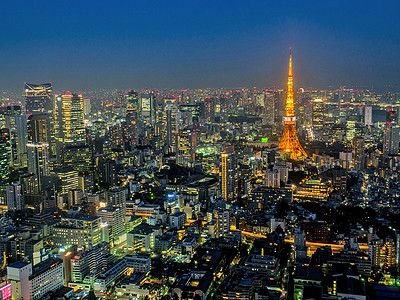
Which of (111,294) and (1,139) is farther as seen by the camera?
(1,139)

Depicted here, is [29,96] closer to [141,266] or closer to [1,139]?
[1,139]

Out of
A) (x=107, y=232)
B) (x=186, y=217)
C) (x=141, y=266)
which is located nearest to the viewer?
(x=141, y=266)

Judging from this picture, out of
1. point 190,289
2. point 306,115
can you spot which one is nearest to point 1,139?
point 190,289

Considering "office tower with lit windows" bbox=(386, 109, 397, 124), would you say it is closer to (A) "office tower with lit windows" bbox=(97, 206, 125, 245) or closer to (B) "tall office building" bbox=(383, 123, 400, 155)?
(B) "tall office building" bbox=(383, 123, 400, 155)

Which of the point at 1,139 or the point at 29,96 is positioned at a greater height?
the point at 29,96

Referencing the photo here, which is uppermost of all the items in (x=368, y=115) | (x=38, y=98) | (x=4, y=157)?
(x=38, y=98)

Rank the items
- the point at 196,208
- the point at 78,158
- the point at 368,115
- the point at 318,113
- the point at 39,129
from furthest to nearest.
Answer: the point at 318,113 → the point at 368,115 → the point at 39,129 → the point at 78,158 → the point at 196,208

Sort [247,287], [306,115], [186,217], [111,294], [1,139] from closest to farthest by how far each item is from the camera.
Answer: [247,287] < [111,294] < [186,217] < [1,139] < [306,115]

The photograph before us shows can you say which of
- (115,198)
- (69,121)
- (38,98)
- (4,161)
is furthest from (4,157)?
(38,98)

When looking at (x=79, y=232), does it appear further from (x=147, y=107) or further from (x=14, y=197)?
(x=147, y=107)
